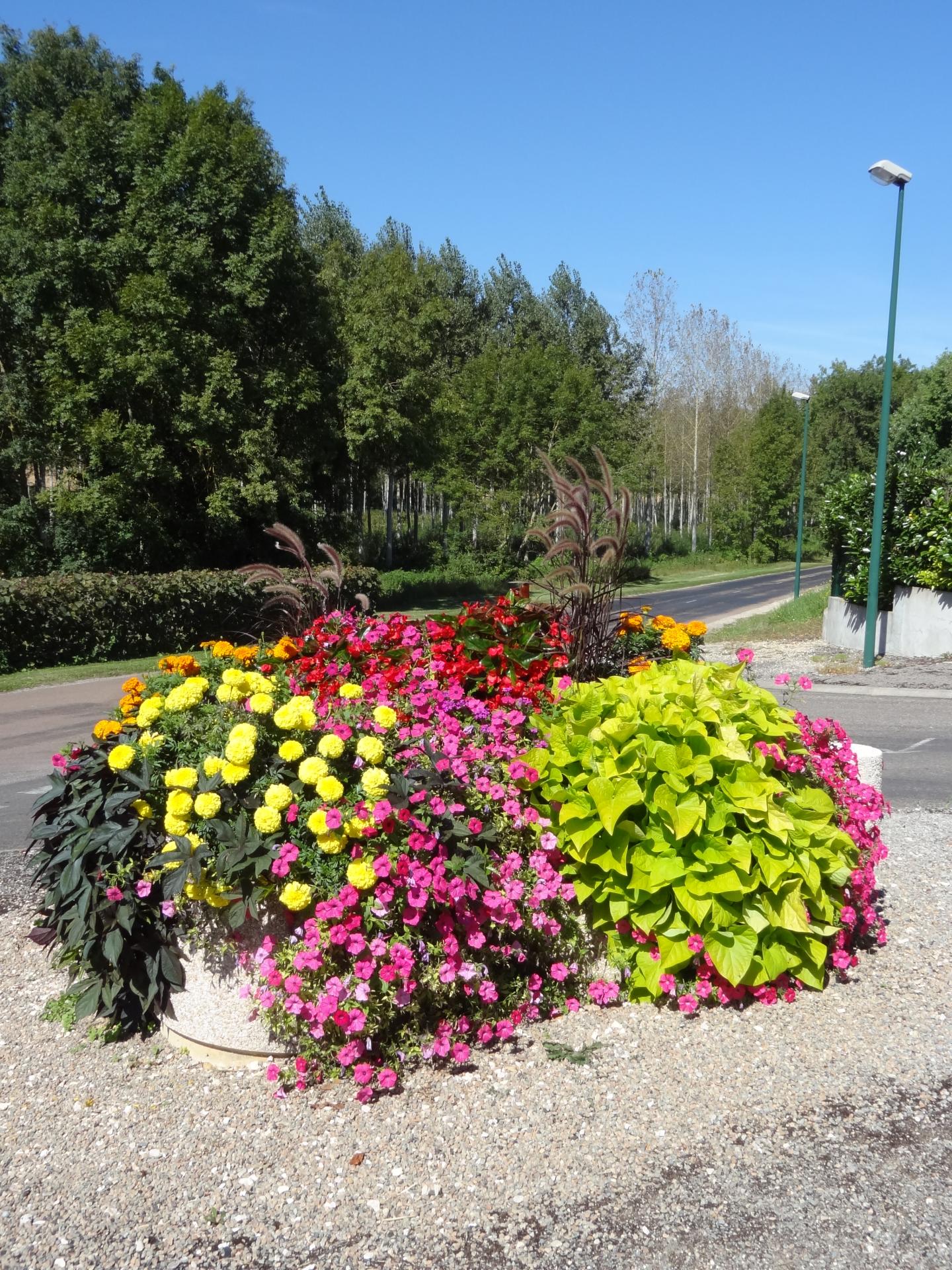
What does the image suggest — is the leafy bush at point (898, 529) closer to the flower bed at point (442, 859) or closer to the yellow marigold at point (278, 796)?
the flower bed at point (442, 859)

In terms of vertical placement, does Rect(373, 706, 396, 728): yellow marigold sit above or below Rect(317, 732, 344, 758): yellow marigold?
above

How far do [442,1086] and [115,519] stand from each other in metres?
17.9

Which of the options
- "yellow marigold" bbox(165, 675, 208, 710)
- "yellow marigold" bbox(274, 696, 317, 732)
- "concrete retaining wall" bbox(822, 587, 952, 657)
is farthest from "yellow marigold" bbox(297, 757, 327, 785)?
"concrete retaining wall" bbox(822, 587, 952, 657)

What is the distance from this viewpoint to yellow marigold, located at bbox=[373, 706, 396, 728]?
3525 mm

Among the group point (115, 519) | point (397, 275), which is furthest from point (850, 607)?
point (397, 275)

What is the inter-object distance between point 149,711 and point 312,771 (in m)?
0.82

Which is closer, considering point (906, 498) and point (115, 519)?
point (906, 498)

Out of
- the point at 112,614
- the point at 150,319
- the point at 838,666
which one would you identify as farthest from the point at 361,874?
the point at 150,319

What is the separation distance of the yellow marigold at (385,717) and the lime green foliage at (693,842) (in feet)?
1.82

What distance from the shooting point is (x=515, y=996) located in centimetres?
341

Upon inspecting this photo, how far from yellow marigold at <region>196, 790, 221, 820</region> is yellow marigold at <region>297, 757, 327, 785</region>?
10.4 inches

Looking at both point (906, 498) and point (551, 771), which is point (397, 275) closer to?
point (906, 498)

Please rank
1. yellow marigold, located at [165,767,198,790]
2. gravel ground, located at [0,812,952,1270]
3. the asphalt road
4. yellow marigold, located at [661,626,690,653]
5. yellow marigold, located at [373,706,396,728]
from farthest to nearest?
the asphalt road < yellow marigold, located at [661,626,690,653] < yellow marigold, located at [373,706,396,728] < yellow marigold, located at [165,767,198,790] < gravel ground, located at [0,812,952,1270]

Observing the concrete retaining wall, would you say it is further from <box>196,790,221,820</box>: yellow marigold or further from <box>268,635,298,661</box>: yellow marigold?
<box>196,790,221,820</box>: yellow marigold
